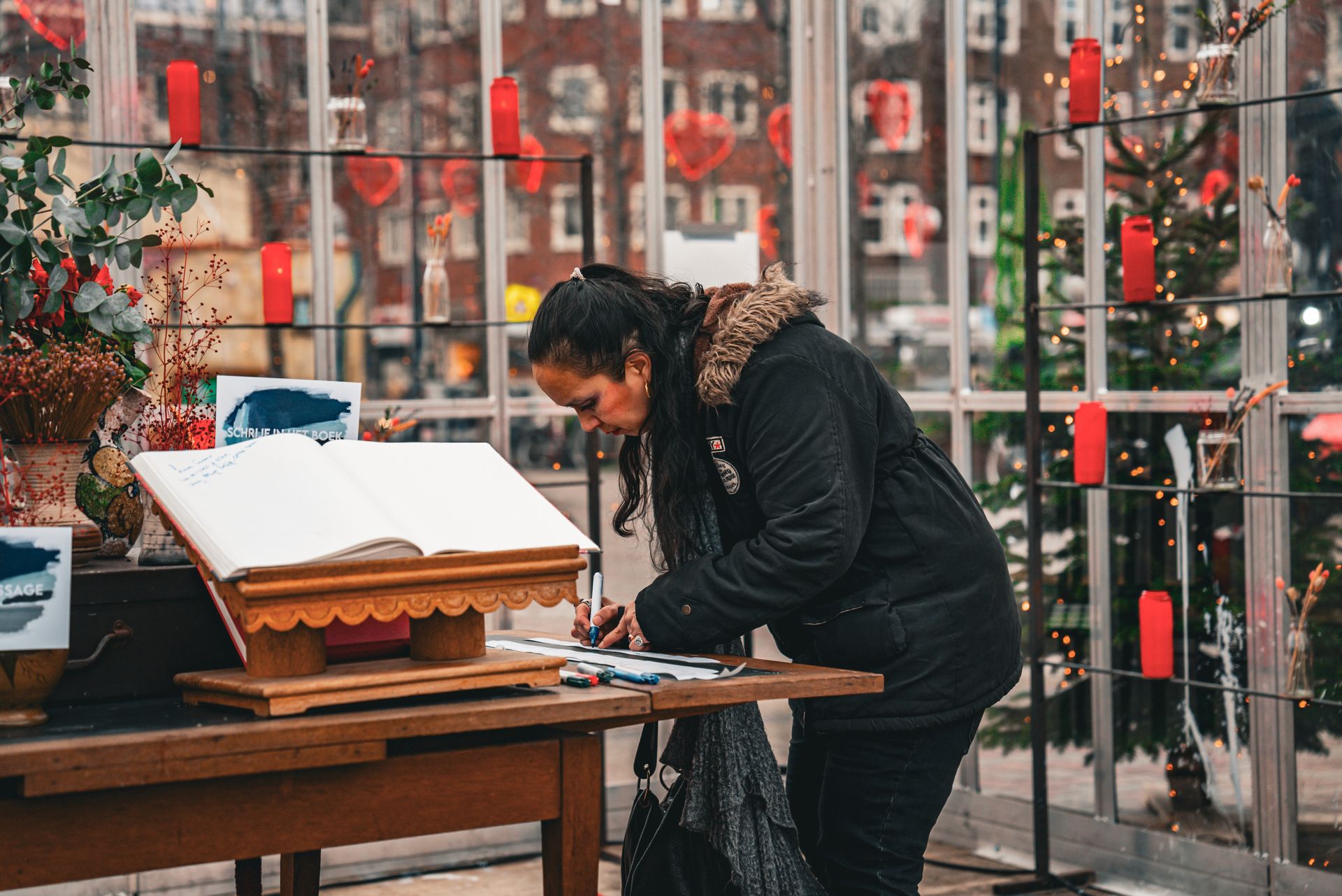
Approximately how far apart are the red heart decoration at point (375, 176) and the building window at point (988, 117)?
5.15ft

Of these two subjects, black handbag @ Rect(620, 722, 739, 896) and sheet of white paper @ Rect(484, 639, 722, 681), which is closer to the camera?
sheet of white paper @ Rect(484, 639, 722, 681)

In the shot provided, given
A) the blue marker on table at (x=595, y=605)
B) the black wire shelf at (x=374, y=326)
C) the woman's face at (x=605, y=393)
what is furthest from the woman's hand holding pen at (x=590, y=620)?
the black wire shelf at (x=374, y=326)

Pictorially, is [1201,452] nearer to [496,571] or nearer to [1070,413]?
[1070,413]

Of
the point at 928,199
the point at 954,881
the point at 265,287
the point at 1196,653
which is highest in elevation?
the point at 928,199

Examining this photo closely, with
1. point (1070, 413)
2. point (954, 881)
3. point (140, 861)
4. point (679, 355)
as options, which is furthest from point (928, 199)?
point (140, 861)

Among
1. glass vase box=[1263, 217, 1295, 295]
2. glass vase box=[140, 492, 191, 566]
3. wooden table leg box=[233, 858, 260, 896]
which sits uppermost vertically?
glass vase box=[1263, 217, 1295, 295]

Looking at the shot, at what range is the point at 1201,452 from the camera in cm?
322

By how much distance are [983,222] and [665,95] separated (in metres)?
0.98

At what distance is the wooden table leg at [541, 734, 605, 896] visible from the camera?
179 centimetres

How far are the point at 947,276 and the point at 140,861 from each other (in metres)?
3.05

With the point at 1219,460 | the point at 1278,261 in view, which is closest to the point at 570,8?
the point at 1278,261

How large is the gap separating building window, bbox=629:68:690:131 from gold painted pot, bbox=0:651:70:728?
112 inches

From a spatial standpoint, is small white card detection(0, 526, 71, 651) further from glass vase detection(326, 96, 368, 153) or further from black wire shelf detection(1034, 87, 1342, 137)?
black wire shelf detection(1034, 87, 1342, 137)

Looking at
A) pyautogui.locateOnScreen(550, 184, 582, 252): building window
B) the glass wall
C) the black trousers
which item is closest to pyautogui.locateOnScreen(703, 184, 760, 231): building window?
the glass wall
